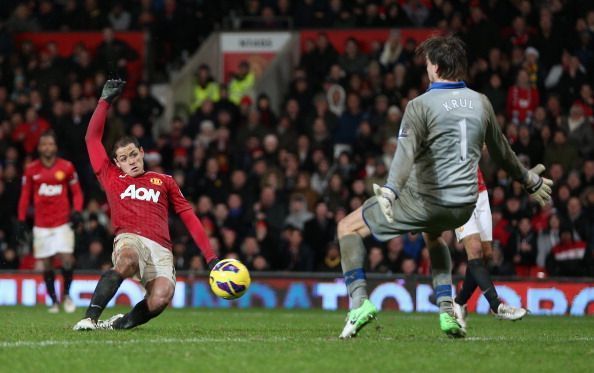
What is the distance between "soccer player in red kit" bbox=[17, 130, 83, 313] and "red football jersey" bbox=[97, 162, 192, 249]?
17.3ft

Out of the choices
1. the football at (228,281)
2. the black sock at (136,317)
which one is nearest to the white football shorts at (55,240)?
the black sock at (136,317)

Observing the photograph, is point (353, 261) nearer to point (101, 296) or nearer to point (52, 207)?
point (101, 296)

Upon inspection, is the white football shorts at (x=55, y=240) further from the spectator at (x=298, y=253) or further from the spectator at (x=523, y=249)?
the spectator at (x=523, y=249)

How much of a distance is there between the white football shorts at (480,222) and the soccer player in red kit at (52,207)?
5.62 m

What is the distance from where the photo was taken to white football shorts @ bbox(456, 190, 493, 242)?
38.7ft

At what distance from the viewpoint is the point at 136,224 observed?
33.4 feet

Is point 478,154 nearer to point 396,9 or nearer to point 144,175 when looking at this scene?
point 144,175

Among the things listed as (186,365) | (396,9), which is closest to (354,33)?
(396,9)

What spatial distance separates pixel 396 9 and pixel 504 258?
631cm

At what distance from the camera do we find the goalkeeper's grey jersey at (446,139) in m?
8.68

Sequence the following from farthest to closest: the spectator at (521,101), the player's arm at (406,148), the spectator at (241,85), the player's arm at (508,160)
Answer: the spectator at (241,85) → the spectator at (521,101) → the player's arm at (508,160) → the player's arm at (406,148)

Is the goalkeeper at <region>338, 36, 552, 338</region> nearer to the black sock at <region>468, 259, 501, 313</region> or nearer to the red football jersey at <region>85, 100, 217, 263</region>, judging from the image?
the red football jersey at <region>85, 100, 217, 263</region>

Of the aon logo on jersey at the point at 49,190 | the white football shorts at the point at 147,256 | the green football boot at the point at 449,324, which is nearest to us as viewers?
the green football boot at the point at 449,324

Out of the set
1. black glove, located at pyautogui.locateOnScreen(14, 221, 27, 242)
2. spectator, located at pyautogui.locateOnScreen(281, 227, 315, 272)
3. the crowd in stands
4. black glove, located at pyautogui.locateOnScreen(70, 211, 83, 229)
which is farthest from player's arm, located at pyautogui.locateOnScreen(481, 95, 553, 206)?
spectator, located at pyautogui.locateOnScreen(281, 227, 315, 272)
